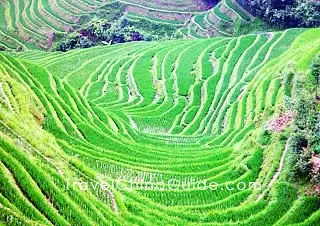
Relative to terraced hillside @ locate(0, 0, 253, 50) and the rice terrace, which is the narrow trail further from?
terraced hillside @ locate(0, 0, 253, 50)

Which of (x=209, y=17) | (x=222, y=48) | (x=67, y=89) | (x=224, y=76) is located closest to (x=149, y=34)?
(x=209, y=17)

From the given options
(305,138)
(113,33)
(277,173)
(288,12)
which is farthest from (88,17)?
(305,138)

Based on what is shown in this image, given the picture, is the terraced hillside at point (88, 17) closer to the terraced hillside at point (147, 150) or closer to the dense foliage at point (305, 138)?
the terraced hillside at point (147, 150)

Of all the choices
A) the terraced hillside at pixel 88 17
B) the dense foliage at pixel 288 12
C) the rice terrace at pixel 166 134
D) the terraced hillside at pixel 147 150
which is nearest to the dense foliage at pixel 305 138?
the rice terrace at pixel 166 134

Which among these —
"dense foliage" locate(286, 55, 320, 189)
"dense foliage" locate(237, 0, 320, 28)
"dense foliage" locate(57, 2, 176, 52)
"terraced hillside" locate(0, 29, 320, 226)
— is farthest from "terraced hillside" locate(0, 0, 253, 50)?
"dense foliage" locate(286, 55, 320, 189)

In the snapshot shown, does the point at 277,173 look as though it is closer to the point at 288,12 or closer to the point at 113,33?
the point at 288,12

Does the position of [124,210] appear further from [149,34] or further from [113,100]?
[149,34]
